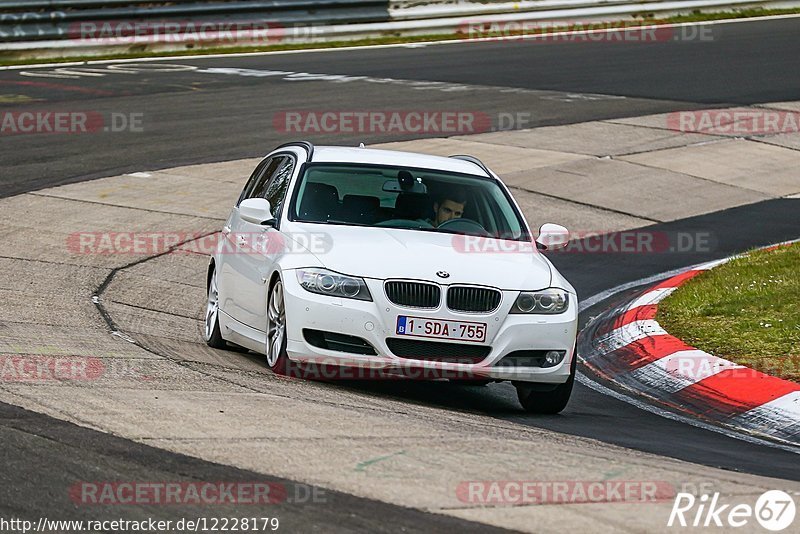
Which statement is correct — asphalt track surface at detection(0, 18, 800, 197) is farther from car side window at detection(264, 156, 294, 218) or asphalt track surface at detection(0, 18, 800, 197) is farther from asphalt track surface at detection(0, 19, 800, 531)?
car side window at detection(264, 156, 294, 218)

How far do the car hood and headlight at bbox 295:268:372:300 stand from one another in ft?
0.17

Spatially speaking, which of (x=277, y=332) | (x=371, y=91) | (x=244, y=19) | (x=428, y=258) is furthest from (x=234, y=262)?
(x=244, y=19)

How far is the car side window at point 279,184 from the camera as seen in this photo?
959 centimetres

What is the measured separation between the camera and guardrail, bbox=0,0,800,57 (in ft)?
85.8

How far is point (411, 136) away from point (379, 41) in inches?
422

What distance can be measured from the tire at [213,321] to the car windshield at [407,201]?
3.89 ft

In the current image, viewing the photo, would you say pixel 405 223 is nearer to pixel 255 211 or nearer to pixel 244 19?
pixel 255 211

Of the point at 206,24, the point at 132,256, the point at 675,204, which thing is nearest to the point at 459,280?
the point at 132,256

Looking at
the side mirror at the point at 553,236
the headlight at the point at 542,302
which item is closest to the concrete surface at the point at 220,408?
the headlight at the point at 542,302

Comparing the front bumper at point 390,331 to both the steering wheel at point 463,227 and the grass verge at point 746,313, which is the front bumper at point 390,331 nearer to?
the steering wheel at point 463,227

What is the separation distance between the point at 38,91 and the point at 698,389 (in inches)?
615

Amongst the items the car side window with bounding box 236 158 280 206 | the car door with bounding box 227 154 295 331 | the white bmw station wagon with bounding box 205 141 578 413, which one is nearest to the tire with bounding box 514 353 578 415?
the white bmw station wagon with bounding box 205 141 578 413

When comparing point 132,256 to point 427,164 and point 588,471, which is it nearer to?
point 427,164

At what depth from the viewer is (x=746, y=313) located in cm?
1077
